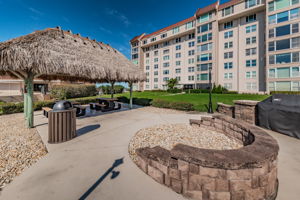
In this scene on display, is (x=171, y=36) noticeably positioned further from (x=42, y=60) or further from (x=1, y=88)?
(x=1, y=88)

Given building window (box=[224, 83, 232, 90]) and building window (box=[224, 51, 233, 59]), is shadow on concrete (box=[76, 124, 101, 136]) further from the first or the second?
building window (box=[224, 51, 233, 59])

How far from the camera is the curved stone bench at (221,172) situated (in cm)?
206

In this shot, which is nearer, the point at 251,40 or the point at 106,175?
the point at 106,175

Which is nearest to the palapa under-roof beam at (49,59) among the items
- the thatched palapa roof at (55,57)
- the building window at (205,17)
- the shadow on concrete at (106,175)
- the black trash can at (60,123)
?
the thatched palapa roof at (55,57)

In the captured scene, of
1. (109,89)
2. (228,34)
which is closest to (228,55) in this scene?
(228,34)

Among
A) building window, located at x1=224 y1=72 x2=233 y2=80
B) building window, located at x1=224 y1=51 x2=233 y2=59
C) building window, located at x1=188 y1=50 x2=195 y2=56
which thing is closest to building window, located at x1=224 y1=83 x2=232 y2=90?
building window, located at x1=224 y1=72 x2=233 y2=80

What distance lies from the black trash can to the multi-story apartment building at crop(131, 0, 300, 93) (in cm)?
3459

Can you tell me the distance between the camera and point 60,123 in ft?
14.7

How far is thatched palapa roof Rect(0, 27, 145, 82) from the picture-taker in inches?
203

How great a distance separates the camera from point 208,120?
20.5 ft

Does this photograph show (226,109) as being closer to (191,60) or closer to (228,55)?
(228,55)

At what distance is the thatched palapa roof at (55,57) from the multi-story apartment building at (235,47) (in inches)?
1226

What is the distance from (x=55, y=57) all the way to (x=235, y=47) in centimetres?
3790

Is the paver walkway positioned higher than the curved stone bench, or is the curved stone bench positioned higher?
the curved stone bench
